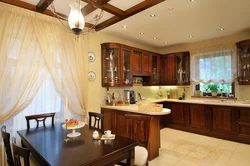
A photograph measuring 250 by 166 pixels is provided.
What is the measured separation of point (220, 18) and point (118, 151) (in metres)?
3.35

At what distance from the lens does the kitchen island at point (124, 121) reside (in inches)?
112

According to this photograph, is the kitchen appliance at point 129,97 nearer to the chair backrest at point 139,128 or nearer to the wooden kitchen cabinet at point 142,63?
the wooden kitchen cabinet at point 142,63

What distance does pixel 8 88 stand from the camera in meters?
2.36

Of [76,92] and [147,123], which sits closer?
[147,123]

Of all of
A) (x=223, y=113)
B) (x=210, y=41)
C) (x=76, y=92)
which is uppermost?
(x=210, y=41)

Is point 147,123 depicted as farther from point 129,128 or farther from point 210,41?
point 210,41

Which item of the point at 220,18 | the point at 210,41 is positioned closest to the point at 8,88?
the point at 220,18

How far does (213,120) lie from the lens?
156 inches

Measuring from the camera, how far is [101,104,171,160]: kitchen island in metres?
2.84

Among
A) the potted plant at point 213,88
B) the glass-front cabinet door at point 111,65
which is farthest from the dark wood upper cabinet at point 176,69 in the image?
the glass-front cabinet door at point 111,65

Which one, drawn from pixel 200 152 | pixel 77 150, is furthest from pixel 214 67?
pixel 77 150

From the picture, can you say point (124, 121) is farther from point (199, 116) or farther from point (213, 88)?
point (213, 88)

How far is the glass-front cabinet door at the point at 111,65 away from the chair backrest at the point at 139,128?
157 centimetres

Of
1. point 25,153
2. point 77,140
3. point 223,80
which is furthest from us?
point 223,80
